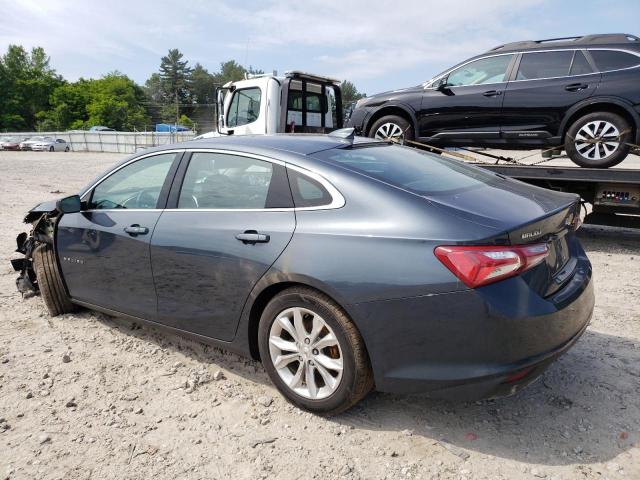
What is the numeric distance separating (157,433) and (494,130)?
6.09 meters

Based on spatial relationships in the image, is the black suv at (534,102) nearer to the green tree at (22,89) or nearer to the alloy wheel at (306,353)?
the alloy wheel at (306,353)

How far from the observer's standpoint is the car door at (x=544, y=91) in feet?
20.9

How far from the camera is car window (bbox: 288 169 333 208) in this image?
8.64 feet

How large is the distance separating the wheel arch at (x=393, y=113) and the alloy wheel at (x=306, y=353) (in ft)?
18.5

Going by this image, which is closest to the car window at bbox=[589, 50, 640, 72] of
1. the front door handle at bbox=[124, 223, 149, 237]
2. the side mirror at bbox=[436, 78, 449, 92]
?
the side mirror at bbox=[436, 78, 449, 92]

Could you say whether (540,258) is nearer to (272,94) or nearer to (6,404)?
(6,404)

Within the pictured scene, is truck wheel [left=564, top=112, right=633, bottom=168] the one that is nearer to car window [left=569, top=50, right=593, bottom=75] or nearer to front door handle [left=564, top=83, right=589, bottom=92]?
front door handle [left=564, top=83, right=589, bottom=92]

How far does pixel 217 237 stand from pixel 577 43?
600 cm

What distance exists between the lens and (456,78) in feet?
24.2

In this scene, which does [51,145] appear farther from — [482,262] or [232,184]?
[482,262]

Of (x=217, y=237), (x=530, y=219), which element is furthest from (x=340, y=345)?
(x=530, y=219)

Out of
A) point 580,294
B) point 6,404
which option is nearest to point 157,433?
point 6,404

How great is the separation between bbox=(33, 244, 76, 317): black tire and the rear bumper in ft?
9.22

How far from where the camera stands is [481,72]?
718 cm
